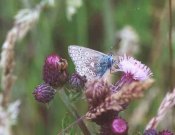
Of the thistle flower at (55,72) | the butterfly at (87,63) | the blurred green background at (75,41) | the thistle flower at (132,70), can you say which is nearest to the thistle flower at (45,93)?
the thistle flower at (55,72)

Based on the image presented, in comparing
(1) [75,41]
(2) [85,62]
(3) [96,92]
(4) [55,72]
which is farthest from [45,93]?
(1) [75,41]

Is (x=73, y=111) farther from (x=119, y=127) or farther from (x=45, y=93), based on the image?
(x=119, y=127)

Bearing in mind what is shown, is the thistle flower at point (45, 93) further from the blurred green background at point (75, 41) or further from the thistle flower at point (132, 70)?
the blurred green background at point (75, 41)

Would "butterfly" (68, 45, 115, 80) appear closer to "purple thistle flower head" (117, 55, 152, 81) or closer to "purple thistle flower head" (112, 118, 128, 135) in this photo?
"purple thistle flower head" (117, 55, 152, 81)

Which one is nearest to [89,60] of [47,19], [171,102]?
[171,102]

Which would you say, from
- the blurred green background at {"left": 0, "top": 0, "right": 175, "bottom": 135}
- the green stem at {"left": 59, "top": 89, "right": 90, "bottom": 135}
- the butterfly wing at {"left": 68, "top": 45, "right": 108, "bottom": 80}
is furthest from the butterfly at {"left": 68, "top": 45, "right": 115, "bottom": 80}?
the blurred green background at {"left": 0, "top": 0, "right": 175, "bottom": 135}

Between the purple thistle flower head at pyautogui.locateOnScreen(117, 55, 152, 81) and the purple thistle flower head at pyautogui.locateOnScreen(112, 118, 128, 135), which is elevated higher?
the purple thistle flower head at pyautogui.locateOnScreen(117, 55, 152, 81)

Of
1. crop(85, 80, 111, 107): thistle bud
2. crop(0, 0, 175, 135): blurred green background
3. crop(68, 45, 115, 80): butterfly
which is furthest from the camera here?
crop(0, 0, 175, 135): blurred green background
